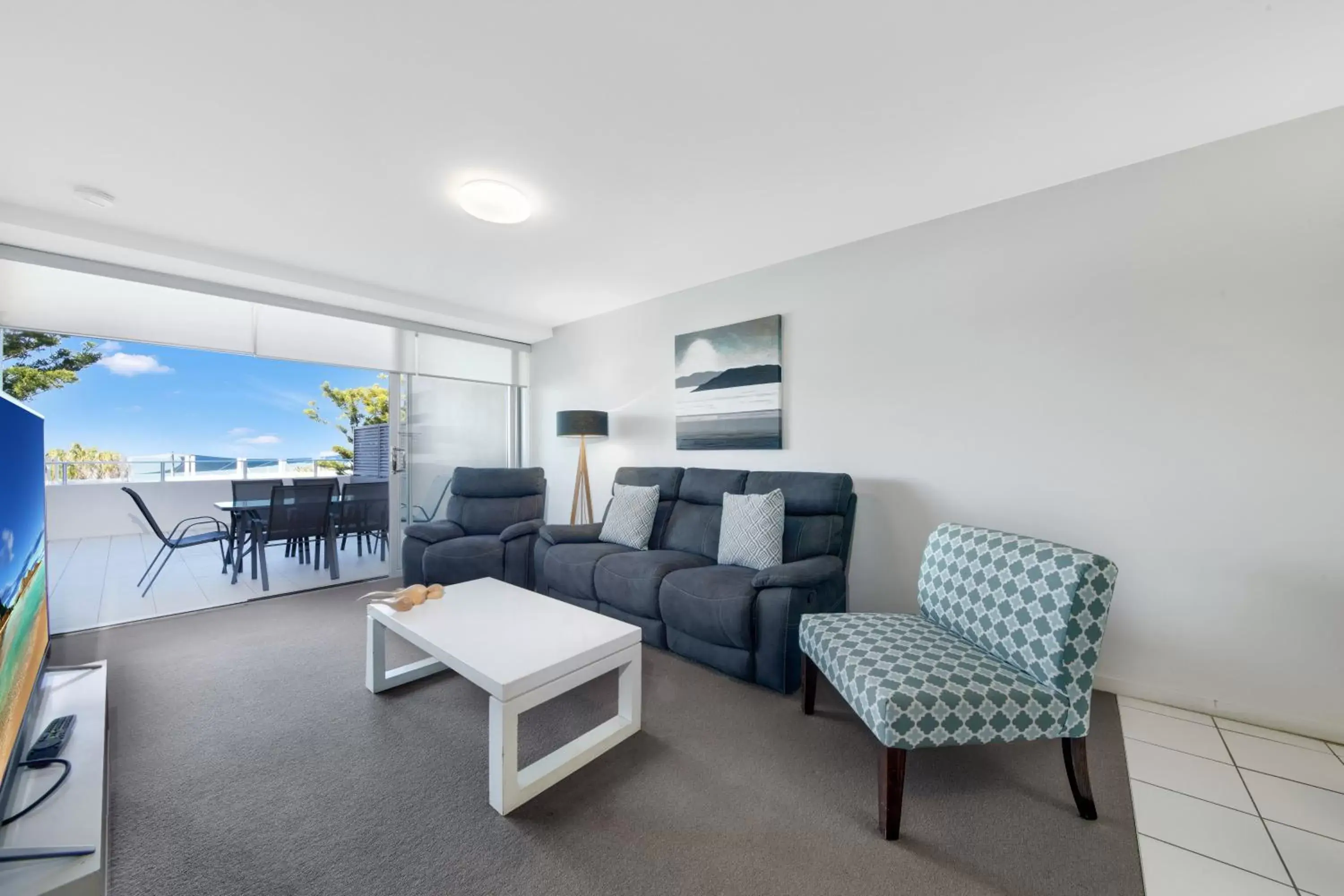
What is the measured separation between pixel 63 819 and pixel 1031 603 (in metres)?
2.60

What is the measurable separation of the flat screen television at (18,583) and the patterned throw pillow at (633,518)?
243 centimetres

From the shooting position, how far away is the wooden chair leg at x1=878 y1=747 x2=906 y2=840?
4.50ft

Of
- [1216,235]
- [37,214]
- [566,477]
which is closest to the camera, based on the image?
[1216,235]

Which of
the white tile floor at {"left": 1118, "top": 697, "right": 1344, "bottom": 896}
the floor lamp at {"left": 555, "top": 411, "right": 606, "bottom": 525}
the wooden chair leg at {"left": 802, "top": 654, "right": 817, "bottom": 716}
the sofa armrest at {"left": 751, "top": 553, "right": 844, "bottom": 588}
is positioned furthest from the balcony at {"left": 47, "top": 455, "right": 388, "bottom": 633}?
the white tile floor at {"left": 1118, "top": 697, "right": 1344, "bottom": 896}

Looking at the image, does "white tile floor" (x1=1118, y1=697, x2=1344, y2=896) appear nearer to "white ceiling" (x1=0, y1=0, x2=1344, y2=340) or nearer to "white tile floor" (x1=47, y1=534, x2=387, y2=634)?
"white ceiling" (x1=0, y1=0, x2=1344, y2=340)

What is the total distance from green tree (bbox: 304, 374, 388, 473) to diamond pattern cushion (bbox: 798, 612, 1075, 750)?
7.70m

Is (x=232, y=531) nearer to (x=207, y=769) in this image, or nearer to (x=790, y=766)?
(x=207, y=769)

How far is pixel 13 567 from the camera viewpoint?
3.74ft

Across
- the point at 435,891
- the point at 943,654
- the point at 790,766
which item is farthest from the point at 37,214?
the point at 943,654

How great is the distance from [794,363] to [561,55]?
7.00ft

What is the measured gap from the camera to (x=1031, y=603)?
1.54 m

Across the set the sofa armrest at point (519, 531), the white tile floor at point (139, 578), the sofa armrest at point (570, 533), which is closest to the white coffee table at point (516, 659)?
the sofa armrest at point (570, 533)

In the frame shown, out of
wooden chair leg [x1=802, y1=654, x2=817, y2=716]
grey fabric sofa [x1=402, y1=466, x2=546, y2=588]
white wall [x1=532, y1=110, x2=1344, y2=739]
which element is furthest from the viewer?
grey fabric sofa [x1=402, y1=466, x2=546, y2=588]

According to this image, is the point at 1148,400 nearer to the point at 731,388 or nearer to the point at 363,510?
the point at 731,388
